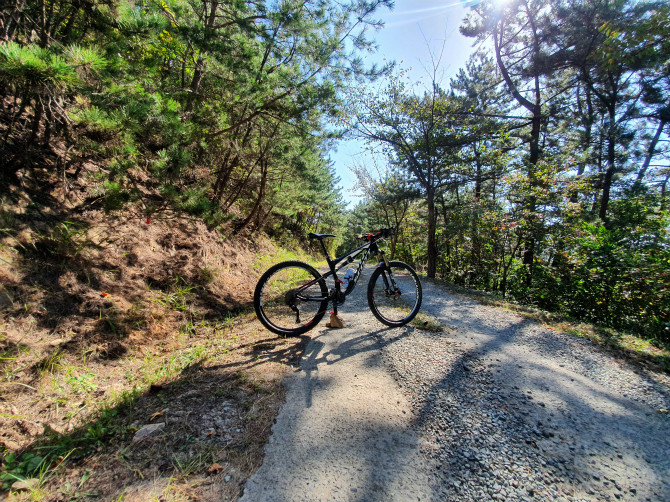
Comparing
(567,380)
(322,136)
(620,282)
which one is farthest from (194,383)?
(620,282)

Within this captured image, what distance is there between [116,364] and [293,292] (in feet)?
5.27

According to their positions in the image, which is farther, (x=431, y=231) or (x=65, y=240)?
(x=431, y=231)

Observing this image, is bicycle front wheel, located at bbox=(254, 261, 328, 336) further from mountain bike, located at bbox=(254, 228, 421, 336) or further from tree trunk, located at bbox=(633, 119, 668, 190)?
tree trunk, located at bbox=(633, 119, 668, 190)

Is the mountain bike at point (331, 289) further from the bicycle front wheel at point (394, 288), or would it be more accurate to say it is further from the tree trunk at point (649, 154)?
the tree trunk at point (649, 154)

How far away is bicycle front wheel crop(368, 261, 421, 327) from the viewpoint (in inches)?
128

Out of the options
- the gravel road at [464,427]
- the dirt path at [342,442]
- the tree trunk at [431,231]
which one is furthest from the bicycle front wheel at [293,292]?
the tree trunk at [431,231]

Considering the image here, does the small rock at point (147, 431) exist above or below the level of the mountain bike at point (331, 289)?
below

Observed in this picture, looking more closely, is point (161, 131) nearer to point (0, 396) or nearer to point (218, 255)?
point (0, 396)

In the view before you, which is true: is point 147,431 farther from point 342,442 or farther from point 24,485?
point 342,442

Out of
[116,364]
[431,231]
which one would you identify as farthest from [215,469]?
[431,231]

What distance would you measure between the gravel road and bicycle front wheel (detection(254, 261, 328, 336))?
39cm

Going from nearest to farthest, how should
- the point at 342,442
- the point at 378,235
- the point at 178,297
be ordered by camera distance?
the point at 342,442, the point at 178,297, the point at 378,235

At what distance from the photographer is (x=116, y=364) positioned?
210 cm

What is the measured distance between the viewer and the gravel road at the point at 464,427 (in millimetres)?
1146
